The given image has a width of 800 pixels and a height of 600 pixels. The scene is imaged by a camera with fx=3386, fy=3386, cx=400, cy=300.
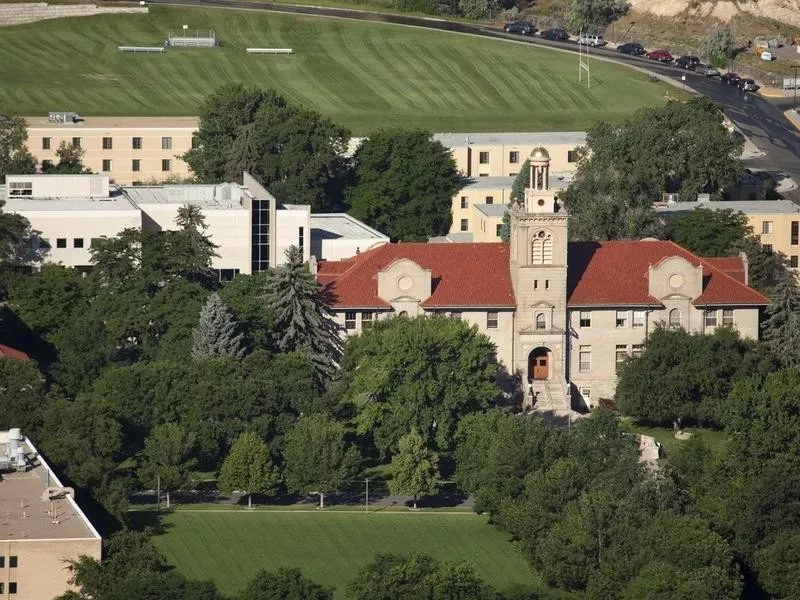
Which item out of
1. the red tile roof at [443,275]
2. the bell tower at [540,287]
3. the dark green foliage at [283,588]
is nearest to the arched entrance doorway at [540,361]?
the bell tower at [540,287]

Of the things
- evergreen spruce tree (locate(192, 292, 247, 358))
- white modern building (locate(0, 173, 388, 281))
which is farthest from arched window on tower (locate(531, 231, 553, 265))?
white modern building (locate(0, 173, 388, 281))

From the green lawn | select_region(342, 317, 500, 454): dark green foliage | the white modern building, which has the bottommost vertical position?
the green lawn

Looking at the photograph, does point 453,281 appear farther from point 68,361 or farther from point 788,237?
point 788,237

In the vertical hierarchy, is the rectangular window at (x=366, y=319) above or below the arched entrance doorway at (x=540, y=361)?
above

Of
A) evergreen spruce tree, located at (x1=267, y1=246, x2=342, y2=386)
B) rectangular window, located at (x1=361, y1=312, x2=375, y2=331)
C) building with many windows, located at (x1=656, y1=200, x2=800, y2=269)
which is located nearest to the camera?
evergreen spruce tree, located at (x1=267, y1=246, x2=342, y2=386)

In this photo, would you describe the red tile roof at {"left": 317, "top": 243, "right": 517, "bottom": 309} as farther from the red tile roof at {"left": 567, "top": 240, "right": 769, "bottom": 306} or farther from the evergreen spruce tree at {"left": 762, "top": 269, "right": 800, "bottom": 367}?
the evergreen spruce tree at {"left": 762, "top": 269, "right": 800, "bottom": 367}

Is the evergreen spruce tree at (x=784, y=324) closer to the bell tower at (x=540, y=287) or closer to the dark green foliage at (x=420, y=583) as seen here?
the bell tower at (x=540, y=287)

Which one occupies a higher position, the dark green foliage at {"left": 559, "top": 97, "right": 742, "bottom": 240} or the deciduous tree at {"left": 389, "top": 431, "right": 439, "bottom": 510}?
the dark green foliage at {"left": 559, "top": 97, "right": 742, "bottom": 240}
